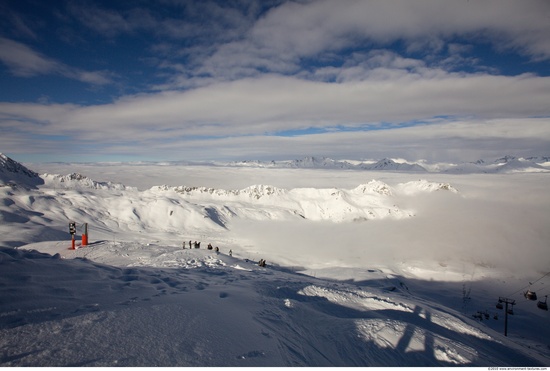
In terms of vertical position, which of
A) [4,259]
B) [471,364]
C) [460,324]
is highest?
[4,259]

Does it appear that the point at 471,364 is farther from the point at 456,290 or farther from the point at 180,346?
the point at 456,290

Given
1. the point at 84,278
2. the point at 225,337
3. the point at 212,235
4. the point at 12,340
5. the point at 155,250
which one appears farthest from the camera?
the point at 212,235

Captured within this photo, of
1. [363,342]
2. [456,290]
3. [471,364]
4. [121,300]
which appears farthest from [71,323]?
[456,290]

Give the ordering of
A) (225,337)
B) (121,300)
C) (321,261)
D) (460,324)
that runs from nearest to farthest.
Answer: (225,337)
(121,300)
(460,324)
(321,261)

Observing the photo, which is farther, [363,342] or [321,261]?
[321,261]

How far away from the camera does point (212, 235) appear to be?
194375 mm

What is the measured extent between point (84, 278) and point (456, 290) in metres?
144

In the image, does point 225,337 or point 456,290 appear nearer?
point 225,337

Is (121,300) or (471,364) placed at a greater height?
(121,300)

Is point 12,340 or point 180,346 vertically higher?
point 12,340

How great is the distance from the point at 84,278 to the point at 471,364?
14055mm

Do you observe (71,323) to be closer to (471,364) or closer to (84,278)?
(84,278)

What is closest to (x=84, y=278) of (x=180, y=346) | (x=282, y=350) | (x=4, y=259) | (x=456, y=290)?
(x=4, y=259)

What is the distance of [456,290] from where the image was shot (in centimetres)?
11656
